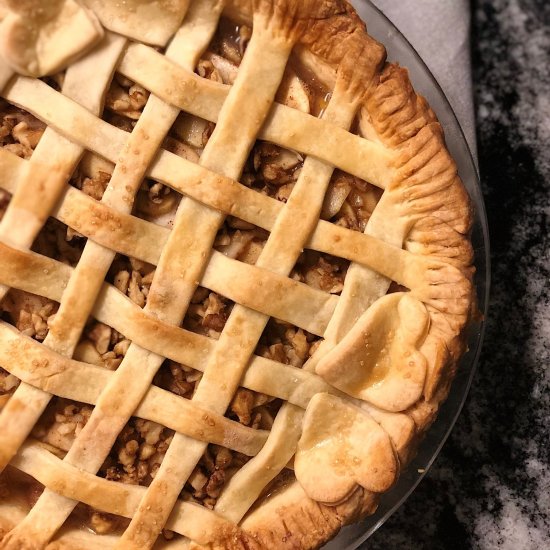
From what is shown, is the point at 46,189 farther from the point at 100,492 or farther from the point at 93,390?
the point at 100,492

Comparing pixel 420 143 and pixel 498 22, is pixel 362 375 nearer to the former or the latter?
pixel 420 143

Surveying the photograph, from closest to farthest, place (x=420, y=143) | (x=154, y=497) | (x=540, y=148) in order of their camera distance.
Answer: (x=154, y=497) → (x=420, y=143) → (x=540, y=148)

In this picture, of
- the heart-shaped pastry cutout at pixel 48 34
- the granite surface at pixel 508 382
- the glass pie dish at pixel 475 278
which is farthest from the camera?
the granite surface at pixel 508 382

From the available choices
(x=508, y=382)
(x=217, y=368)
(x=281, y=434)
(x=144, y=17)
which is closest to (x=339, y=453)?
(x=281, y=434)

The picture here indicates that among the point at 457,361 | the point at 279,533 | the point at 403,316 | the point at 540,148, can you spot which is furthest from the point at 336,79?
the point at 279,533

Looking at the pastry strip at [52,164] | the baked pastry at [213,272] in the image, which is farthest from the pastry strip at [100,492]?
the pastry strip at [52,164]

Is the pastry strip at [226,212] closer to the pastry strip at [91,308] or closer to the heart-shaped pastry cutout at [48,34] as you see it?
the pastry strip at [91,308]

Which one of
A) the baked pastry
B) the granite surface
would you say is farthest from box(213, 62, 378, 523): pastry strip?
the granite surface
